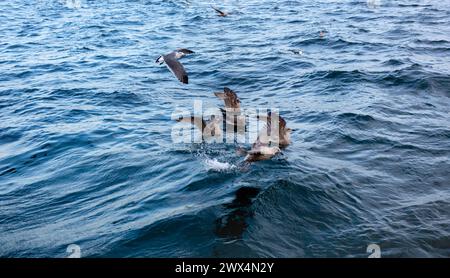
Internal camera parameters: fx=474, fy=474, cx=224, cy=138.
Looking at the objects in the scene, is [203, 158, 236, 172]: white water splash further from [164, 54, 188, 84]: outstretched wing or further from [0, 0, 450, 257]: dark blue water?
[164, 54, 188, 84]: outstretched wing

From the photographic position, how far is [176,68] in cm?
824

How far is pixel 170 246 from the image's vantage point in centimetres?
566

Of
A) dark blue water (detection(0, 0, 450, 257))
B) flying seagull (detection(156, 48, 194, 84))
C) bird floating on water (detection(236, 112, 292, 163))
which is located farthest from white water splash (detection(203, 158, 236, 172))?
flying seagull (detection(156, 48, 194, 84))

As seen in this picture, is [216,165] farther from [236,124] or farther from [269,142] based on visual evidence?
[236,124]

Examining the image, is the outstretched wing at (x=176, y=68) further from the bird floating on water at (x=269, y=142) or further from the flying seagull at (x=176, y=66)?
the bird floating on water at (x=269, y=142)

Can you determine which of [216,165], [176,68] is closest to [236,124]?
[216,165]

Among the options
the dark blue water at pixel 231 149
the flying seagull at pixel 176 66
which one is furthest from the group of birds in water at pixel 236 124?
the dark blue water at pixel 231 149

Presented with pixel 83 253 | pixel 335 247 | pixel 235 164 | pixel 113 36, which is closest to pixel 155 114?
pixel 235 164

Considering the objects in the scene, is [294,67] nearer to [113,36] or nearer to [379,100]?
[379,100]

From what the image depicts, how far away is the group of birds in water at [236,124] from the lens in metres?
7.02

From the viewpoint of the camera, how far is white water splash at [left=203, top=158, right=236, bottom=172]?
769cm

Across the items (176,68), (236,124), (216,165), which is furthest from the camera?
(236,124)

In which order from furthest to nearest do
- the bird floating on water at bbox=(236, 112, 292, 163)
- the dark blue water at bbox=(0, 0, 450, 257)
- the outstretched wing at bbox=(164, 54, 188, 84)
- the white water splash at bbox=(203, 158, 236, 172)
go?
the outstretched wing at bbox=(164, 54, 188, 84)
the white water splash at bbox=(203, 158, 236, 172)
the bird floating on water at bbox=(236, 112, 292, 163)
the dark blue water at bbox=(0, 0, 450, 257)

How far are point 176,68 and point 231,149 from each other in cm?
171
